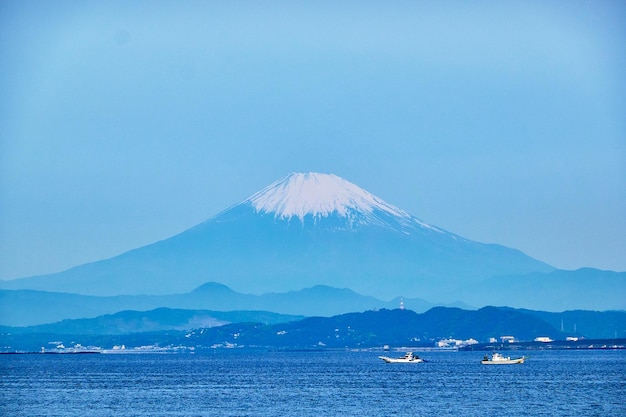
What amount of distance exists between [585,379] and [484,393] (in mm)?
18796

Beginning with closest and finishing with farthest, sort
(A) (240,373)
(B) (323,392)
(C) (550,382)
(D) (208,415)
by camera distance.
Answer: (D) (208,415) → (B) (323,392) → (C) (550,382) → (A) (240,373)

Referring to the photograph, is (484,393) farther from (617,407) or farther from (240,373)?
(240,373)

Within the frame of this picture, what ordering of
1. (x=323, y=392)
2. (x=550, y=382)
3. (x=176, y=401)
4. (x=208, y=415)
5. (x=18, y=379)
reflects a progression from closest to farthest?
(x=208, y=415), (x=176, y=401), (x=323, y=392), (x=550, y=382), (x=18, y=379)

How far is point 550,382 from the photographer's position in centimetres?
10131

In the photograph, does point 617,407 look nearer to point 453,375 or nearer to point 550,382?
point 550,382

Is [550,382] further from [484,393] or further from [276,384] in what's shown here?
[276,384]

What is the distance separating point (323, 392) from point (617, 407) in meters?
24.0

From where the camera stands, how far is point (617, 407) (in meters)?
74.7

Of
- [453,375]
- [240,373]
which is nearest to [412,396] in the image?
[453,375]

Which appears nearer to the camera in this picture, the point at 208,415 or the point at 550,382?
the point at 208,415

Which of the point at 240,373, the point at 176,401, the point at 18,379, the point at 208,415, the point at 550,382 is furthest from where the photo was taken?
the point at 240,373

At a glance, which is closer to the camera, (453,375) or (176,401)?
(176,401)

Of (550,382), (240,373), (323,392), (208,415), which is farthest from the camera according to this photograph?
(240,373)

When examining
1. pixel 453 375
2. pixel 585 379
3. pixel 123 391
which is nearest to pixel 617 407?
pixel 585 379
